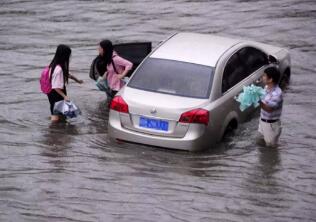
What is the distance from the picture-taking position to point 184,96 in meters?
11.4

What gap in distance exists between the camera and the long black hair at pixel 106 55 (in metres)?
12.7

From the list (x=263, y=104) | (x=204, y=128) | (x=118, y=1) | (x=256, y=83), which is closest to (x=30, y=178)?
(x=204, y=128)

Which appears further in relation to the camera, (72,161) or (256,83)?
(256,83)

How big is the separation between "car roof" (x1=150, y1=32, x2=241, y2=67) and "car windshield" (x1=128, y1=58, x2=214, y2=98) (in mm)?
129

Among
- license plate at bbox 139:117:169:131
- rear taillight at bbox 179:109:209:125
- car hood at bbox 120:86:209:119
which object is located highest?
car hood at bbox 120:86:209:119

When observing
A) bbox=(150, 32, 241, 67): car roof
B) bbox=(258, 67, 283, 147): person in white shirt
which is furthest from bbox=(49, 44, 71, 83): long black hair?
bbox=(258, 67, 283, 147): person in white shirt

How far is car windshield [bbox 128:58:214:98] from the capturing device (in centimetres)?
1148

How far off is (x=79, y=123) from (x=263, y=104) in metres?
3.54

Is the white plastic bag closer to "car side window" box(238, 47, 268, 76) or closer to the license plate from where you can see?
the license plate

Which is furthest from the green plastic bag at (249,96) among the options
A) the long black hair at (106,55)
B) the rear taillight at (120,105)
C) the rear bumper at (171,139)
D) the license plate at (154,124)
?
Result: the long black hair at (106,55)

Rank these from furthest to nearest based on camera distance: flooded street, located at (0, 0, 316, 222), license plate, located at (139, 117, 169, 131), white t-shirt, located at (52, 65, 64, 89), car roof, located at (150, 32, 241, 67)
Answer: white t-shirt, located at (52, 65, 64, 89) → car roof, located at (150, 32, 241, 67) → license plate, located at (139, 117, 169, 131) → flooded street, located at (0, 0, 316, 222)

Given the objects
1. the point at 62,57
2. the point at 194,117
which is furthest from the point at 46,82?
the point at 194,117

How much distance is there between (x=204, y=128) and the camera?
36.3ft

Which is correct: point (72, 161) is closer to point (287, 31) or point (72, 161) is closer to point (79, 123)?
point (79, 123)
